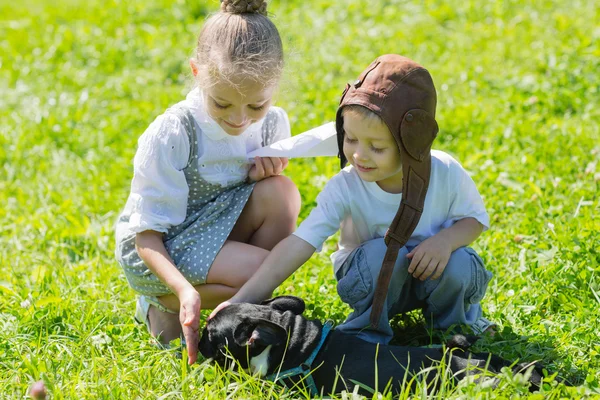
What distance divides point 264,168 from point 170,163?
1.49 feet

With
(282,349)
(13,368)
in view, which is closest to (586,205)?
(282,349)

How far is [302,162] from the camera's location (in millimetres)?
4832

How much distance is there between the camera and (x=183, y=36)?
7.30 metres

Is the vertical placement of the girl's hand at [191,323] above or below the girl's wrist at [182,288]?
below

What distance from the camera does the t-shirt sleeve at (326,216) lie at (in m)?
3.03

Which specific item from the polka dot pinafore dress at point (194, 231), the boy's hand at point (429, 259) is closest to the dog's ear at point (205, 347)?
the polka dot pinafore dress at point (194, 231)

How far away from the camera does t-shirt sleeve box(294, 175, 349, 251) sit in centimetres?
303

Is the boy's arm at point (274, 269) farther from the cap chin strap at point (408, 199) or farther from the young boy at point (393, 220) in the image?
the cap chin strap at point (408, 199)

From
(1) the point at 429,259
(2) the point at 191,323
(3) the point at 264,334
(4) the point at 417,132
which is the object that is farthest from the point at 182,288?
(4) the point at 417,132

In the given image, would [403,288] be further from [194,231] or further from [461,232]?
[194,231]

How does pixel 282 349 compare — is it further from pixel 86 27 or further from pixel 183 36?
pixel 86 27

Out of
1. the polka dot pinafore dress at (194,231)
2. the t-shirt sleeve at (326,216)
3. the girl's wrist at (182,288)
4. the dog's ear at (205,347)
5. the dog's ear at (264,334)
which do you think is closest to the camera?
the dog's ear at (264,334)

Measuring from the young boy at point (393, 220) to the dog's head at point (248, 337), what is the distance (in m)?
0.21

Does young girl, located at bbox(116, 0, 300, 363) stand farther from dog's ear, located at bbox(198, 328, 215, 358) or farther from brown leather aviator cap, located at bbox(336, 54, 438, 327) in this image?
brown leather aviator cap, located at bbox(336, 54, 438, 327)
